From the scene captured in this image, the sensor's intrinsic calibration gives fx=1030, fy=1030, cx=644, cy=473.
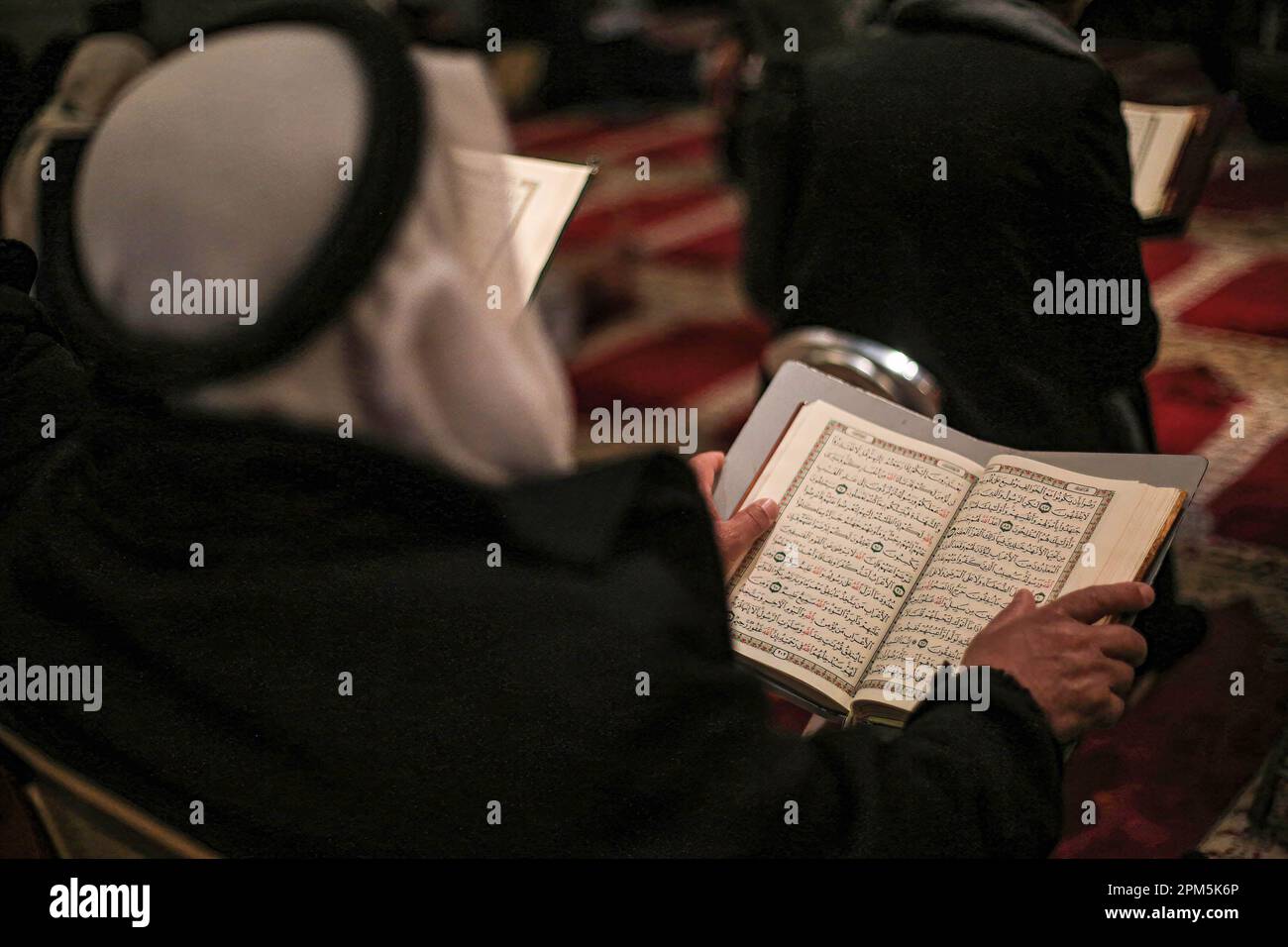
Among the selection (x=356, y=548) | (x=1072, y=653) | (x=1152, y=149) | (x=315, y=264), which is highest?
(x=1152, y=149)

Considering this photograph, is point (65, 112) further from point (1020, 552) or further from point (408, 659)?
point (1020, 552)

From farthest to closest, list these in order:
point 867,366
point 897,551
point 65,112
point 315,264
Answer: point 65,112 → point 867,366 → point 897,551 → point 315,264

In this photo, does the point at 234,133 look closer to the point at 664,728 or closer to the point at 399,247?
the point at 399,247

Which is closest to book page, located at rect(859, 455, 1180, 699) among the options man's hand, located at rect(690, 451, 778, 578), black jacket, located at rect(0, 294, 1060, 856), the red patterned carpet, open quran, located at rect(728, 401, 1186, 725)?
open quran, located at rect(728, 401, 1186, 725)

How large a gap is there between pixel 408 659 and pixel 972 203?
3.81ft

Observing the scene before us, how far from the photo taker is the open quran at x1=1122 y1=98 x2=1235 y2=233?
1480 millimetres

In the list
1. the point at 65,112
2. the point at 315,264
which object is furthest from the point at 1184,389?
the point at 315,264

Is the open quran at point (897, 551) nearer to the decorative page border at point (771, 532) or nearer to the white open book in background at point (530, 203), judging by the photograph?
the decorative page border at point (771, 532)

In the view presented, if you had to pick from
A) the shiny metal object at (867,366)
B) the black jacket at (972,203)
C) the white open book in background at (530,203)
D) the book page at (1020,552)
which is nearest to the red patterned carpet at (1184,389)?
the black jacket at (972,203)

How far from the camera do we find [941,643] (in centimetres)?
94

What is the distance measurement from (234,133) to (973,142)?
1.14m

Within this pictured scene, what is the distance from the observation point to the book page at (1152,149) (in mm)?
1524

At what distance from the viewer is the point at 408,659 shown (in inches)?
26.9

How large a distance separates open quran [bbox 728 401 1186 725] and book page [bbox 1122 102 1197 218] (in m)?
0.74
